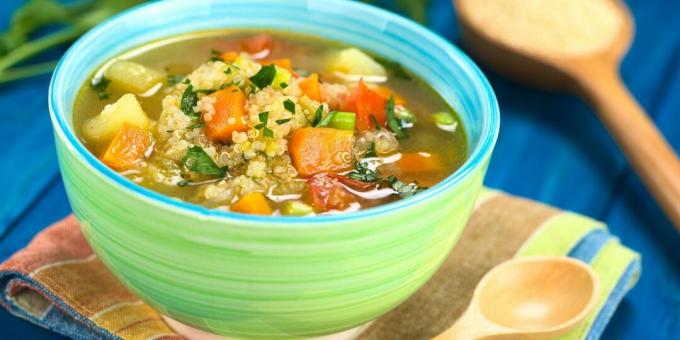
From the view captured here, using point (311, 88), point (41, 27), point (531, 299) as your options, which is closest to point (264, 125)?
point (311, 88)

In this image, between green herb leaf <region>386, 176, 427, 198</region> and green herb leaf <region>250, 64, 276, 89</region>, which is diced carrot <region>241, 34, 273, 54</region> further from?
green herb leaf <region>386, 176, 427, 198</region>

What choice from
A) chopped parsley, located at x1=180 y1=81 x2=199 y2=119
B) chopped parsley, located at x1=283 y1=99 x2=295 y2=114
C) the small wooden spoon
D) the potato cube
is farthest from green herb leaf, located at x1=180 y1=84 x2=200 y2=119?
the small wooden spoon

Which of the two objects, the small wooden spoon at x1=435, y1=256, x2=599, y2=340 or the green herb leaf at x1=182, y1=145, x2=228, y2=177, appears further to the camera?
the small wooden spoon at x1=435, y1=256, x2=599, y2=340

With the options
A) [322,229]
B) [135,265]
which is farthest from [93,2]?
[322,229]

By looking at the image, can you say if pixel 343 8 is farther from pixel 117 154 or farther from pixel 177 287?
pixel 177 287

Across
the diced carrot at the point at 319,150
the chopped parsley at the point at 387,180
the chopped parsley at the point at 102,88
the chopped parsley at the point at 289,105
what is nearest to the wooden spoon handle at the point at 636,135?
the chopped parsley at the point at 387,180
